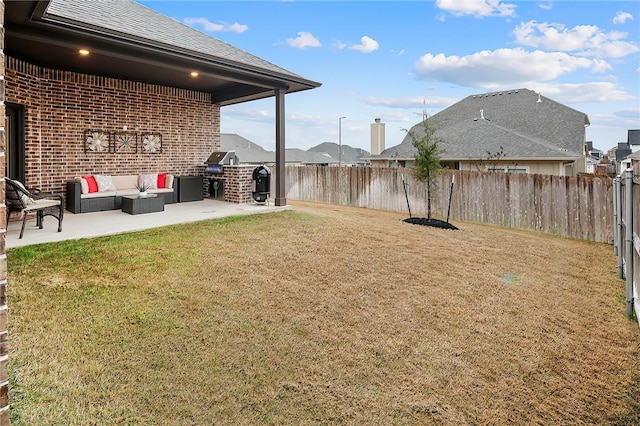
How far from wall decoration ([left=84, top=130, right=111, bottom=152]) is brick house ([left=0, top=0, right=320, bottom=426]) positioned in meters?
0.07

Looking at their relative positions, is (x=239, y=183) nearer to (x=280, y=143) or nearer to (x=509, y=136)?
(x=280, y=143)

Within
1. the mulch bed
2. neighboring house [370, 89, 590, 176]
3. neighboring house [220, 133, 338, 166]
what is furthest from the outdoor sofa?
neighboring house [220, 133, 338, 166]

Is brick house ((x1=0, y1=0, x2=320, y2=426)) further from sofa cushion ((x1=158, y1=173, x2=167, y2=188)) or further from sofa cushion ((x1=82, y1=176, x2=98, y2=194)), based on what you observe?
sofa cushion ((x1=158, y1=173, x2=167, y2=188))

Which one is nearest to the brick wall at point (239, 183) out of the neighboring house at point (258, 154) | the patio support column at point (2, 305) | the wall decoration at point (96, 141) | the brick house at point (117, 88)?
the brick house at point (117, 88)

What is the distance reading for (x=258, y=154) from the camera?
110ft

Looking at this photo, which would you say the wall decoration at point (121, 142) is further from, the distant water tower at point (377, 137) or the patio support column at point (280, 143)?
the distant water tower at point (377, 137)

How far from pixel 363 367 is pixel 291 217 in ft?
17.6

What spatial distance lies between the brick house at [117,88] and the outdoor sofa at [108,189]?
49 cm

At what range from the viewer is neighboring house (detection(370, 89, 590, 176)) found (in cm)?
1373

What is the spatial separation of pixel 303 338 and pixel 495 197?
8.80 m

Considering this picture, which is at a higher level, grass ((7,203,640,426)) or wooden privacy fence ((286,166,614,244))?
wooden privacy fence ((286,166,614,244))

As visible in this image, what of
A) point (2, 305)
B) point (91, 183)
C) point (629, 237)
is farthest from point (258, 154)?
point (2, 305)

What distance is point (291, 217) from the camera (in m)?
8.34

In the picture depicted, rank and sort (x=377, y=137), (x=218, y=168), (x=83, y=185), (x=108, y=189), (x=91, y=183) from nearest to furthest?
(x=83, y=185), (x=91, y=183), (x=108, y=189), (x=218, y=168), (x=377, y=137)
